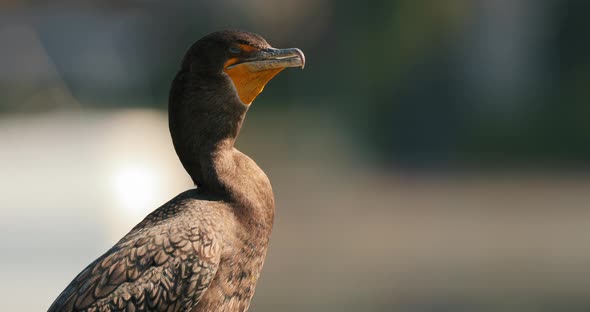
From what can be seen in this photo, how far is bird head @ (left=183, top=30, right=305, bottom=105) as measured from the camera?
4324 millimetres

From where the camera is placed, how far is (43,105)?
2444cm

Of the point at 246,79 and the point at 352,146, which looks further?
the point at 352,146

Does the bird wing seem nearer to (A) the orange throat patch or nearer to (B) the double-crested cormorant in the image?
(B) the double-crested cormorant

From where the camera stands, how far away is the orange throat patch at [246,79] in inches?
171

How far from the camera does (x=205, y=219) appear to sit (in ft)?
13.9

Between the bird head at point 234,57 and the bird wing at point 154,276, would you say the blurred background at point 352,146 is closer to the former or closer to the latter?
the bird wing at point 154,276

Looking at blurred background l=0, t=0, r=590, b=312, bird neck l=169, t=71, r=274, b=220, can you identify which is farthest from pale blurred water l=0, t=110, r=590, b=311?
bird neck l=169, t=71, r=274, b=220

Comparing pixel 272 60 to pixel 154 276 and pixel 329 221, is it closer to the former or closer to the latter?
pixel 154 276

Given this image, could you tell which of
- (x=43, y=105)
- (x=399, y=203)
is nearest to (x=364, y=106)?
(x=399, y=203)

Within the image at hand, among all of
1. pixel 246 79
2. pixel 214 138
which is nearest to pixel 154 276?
pixel 214 138

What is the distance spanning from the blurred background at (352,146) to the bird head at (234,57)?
4390mm

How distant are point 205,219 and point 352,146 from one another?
18.1 metres

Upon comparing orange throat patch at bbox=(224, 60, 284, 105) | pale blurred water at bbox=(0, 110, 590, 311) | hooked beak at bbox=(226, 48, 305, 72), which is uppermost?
hooked beak at bbox=(226, 48, 305, 72)

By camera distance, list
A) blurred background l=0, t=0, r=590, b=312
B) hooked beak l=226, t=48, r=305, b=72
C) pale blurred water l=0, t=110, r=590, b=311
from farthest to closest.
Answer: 1. blurred background l=0, t=0, r=590, b=312
2. pale blurred water l=0, t=110, r=590, b=311
3. hooked beak l=226, t=48, r=305, b=72
